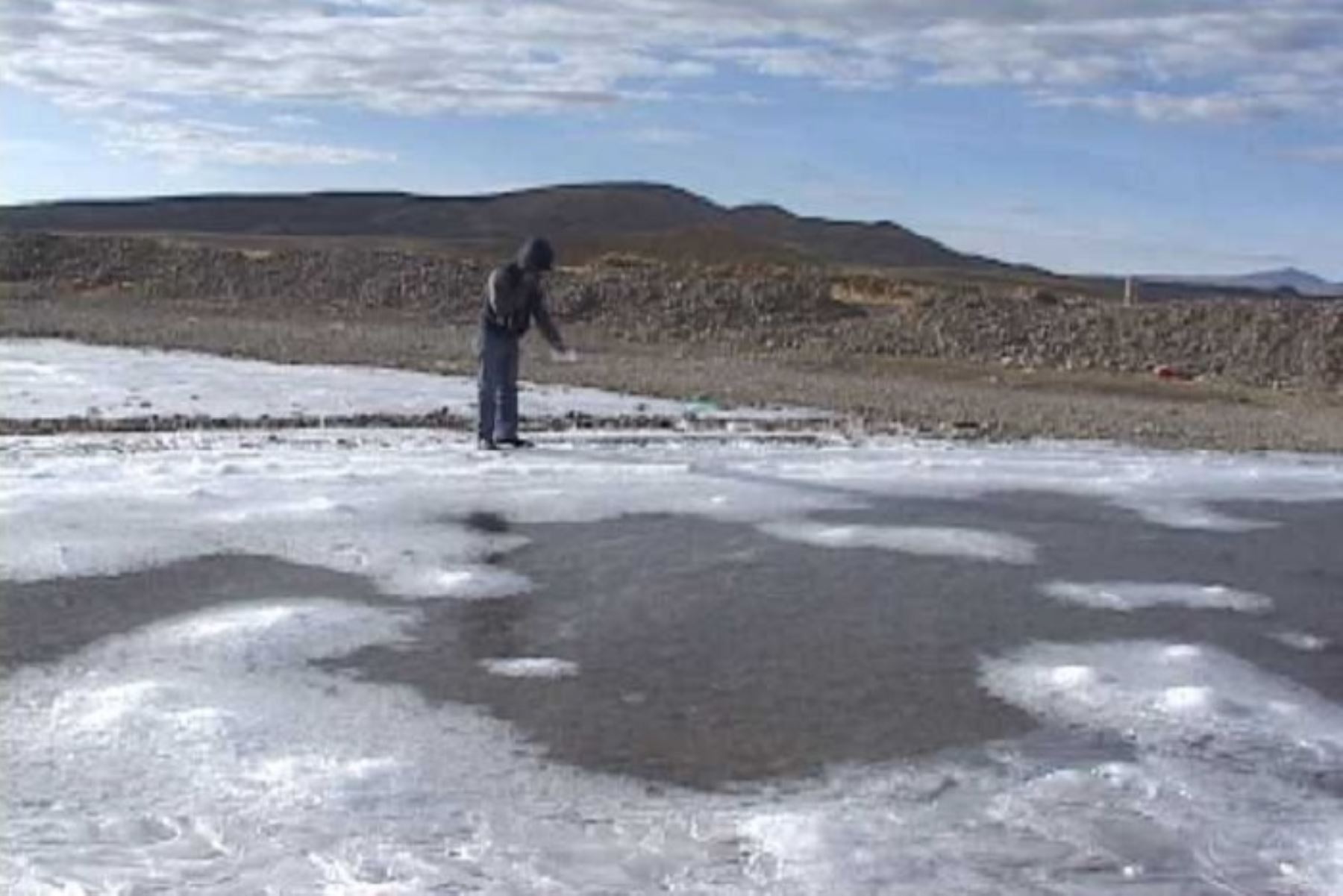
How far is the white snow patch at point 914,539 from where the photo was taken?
11.5 meters

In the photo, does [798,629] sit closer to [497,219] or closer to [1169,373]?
[1169,373]

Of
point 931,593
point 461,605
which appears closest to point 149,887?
point 461,605

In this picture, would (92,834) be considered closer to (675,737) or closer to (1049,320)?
(675,737)

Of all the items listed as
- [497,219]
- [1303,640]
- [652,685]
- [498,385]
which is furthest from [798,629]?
[497,219]

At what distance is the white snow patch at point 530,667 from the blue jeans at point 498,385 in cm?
730

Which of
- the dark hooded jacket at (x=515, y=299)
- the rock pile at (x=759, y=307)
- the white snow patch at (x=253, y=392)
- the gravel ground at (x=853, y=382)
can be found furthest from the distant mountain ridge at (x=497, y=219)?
the dark hooded jacket at (x=515, y=299)

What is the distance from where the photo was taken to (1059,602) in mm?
10094

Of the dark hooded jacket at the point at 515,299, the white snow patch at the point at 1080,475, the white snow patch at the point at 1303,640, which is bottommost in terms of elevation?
the white snow patch at the point at 1303,640

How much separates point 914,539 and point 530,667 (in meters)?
4.11

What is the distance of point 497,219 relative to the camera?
12662cm

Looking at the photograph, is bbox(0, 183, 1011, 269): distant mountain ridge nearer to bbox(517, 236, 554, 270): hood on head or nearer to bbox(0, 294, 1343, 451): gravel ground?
bbox(0, 294, 1343, 451): gravel ground

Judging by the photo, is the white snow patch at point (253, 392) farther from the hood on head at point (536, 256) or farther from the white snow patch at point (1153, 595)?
the white snow patch at point (1153, 595)

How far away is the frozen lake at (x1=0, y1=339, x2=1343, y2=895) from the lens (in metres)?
5.96

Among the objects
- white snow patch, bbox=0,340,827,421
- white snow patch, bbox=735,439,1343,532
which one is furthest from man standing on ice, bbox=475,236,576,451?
white snow patch, bbox=0,340,827,421
